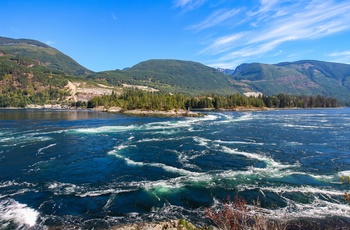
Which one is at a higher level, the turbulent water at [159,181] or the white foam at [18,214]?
the turbulent water at [159,181]

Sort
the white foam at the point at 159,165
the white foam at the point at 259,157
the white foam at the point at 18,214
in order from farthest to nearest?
the white foam at the point at 259,157 < the white foam at the point at 159,165 < the white foam at the point at 18,214

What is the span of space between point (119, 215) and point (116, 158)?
17770 mm

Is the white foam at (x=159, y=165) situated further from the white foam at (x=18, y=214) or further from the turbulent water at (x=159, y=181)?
the white foam at (x=18, y=214)

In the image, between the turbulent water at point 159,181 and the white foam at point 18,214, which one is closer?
the white foam at point 18,214

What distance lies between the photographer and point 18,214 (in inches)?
713

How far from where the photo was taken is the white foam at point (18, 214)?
1690cm

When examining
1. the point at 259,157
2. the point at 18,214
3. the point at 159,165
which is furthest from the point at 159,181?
the point at 259,157

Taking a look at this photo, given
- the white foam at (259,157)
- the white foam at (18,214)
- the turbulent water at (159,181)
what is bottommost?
the white foam at (18,214)

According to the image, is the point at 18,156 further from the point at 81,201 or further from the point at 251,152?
the point at 251,152

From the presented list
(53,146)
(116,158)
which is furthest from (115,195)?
(53,146)

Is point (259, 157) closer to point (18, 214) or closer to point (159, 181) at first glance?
point (159, 181)

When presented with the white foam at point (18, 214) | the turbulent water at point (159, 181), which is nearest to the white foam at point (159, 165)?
the turbulent water at point (159, 181)

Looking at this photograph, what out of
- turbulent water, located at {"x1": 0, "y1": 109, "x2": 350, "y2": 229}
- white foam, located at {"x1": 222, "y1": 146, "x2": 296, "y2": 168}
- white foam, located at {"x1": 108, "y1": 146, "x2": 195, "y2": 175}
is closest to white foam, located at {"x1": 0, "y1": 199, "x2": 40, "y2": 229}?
turbulent water, located at {"x1": 0, "y1": 109, "x2": 350, "y2": 229}

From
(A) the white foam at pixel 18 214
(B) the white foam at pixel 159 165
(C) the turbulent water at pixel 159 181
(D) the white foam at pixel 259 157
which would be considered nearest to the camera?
→ (A) the white foam at pixel 18 214
